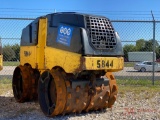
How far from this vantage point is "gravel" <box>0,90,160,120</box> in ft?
21.4

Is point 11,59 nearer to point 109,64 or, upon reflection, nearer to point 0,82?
point 0,82

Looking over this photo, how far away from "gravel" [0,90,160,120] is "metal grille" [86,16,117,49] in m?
1.54

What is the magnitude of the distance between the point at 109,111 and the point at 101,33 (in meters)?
1.91

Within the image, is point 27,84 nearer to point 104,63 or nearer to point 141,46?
point 104,63

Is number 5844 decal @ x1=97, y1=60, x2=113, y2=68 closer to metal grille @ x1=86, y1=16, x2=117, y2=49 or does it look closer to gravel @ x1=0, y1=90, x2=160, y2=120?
metal grille @ x1=86, y1=16, x2=117, y2=49

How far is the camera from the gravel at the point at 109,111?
21.4 feet

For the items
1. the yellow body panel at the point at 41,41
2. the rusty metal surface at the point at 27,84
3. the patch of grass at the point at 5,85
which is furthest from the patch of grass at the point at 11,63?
the yellow body panel at the point at 41,41

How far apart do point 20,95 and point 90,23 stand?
3185 mm

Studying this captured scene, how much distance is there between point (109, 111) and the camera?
707cm

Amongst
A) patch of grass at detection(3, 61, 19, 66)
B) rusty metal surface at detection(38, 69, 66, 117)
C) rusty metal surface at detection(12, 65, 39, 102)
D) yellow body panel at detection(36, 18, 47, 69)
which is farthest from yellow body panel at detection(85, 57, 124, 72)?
patch of grass at detection(3, 61, 19, 66)

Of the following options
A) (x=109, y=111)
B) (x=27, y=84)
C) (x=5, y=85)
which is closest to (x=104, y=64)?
(x=109, y=111)

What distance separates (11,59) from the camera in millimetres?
12984

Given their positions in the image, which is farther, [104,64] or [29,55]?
[29,55]

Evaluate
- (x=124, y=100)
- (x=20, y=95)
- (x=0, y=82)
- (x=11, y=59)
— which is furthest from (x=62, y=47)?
(x=11, y=59)
